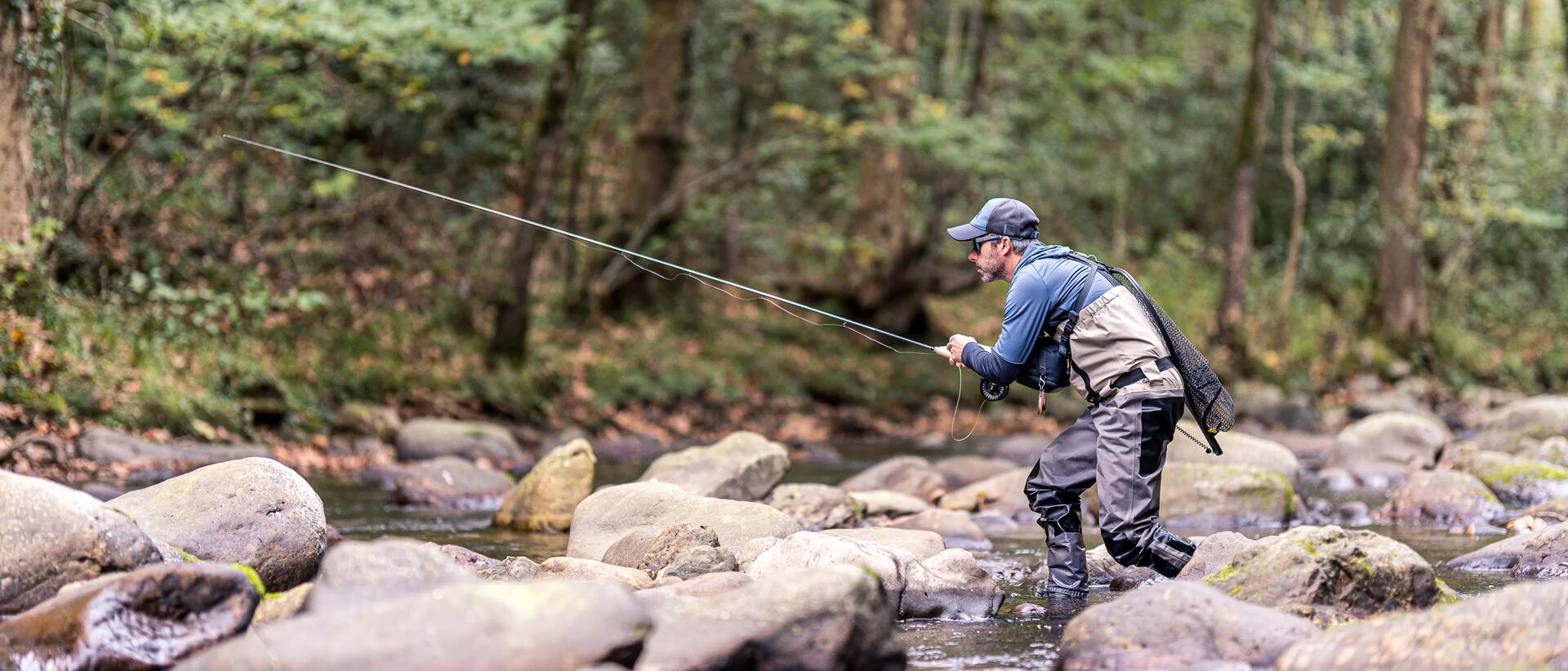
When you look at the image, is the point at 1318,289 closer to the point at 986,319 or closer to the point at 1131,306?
the point at 986,319

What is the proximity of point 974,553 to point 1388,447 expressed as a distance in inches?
249

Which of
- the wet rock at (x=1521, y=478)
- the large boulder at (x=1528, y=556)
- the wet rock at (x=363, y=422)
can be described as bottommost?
the wet rock at (x=363, y=422)

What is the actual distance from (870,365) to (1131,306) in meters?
14.2

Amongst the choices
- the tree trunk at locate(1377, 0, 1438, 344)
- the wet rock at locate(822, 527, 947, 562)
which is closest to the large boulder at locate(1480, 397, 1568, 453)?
the tree trunk at locate(1377, 0, 1438, 344)

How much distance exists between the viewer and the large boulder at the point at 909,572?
18.6ft

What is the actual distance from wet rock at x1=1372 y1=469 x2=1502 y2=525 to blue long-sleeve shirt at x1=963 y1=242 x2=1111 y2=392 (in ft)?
14.3

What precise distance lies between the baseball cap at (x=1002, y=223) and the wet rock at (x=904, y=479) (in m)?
4.60

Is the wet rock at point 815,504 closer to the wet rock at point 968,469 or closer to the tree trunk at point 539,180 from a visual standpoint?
the wet rock at point 968,469

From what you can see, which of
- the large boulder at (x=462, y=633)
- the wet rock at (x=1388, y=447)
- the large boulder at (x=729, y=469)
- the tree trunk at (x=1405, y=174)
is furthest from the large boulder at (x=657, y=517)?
the tree trunk at (x=1405, y=174)

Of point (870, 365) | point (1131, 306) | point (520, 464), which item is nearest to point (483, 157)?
point (870, 365)

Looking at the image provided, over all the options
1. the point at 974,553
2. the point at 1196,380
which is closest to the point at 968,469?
the point at 974,553

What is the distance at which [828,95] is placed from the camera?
2395 cm

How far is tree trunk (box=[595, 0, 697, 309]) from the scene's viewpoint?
59.3ft

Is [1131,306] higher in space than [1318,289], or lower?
higher
